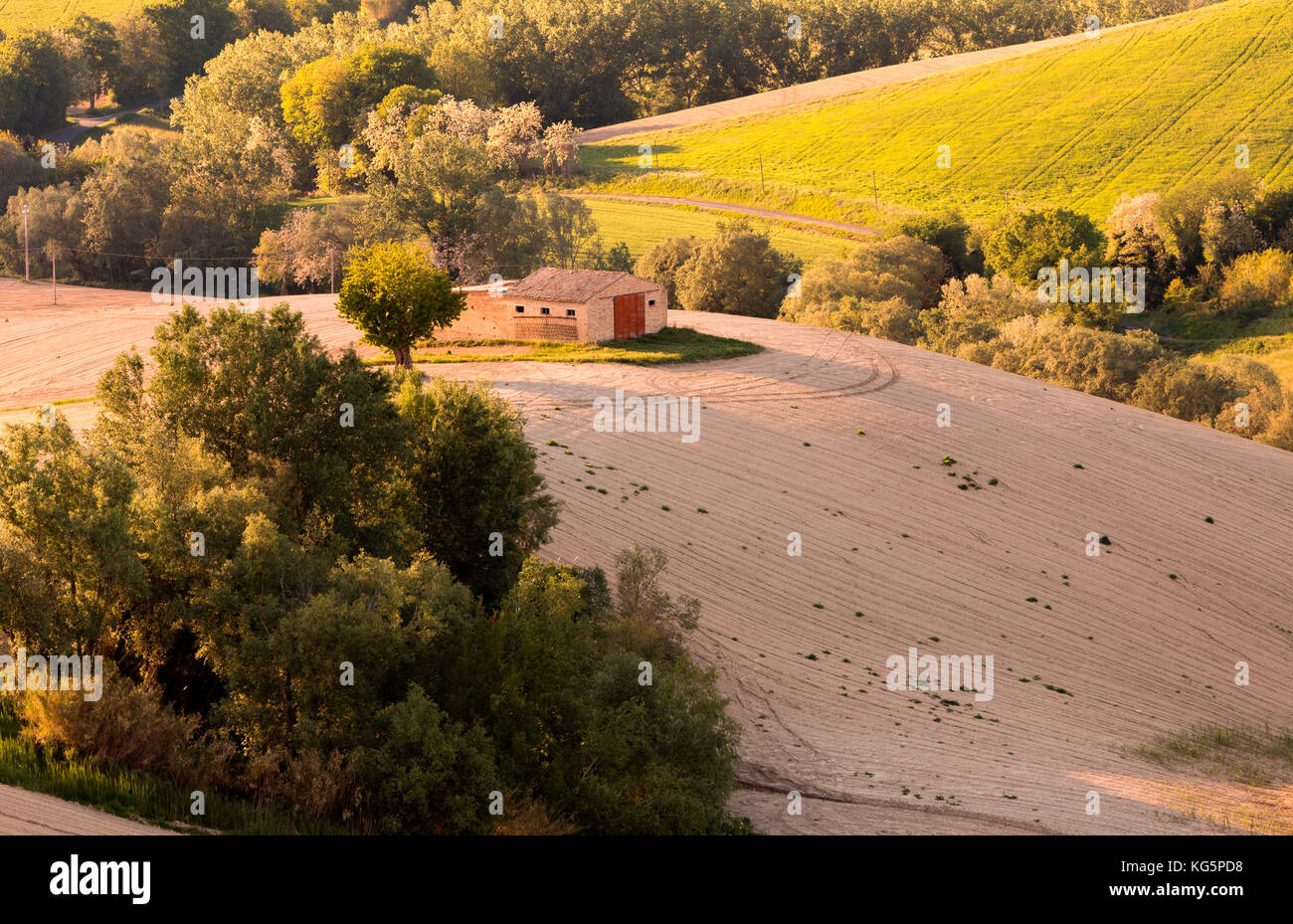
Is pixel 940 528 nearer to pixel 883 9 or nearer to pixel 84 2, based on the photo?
pixel 883 9

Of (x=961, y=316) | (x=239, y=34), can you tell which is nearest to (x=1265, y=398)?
(x=961, y=316)

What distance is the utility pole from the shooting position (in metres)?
64.8

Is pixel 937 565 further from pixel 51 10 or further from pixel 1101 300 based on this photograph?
pixel 51 10

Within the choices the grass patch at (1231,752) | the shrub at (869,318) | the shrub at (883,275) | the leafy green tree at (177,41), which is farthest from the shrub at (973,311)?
the leafy green tree at (177,41)

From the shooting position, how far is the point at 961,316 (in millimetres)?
58812

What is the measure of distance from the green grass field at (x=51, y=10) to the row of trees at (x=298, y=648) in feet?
441

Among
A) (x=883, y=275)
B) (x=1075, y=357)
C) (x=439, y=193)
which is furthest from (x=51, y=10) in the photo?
(x=1075, y=357)

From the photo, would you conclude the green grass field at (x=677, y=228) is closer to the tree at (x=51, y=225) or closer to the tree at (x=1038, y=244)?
the tree at (x=1038, y=244)

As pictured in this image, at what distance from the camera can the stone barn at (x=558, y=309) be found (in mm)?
42750

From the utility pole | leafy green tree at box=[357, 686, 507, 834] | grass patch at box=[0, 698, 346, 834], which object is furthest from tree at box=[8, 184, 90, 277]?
leafy green tree at box=[357, 686, 507, 834]

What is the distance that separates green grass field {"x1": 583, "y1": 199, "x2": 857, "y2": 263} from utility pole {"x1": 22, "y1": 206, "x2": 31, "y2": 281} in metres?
33.4

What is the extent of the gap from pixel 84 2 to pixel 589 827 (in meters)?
154

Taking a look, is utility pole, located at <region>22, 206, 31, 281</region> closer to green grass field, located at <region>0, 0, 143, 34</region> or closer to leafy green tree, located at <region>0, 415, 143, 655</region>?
leafy green tree, located at <region>0, 415, 143, 655</region>

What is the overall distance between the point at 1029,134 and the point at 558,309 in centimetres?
6903
